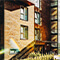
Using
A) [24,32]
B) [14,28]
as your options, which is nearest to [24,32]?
[24,32]

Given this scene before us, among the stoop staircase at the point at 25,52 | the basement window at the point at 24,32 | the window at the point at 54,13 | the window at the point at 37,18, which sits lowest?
the stoop staircase at the point at 25,52

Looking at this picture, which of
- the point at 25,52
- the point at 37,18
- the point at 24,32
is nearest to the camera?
the point at 25,52

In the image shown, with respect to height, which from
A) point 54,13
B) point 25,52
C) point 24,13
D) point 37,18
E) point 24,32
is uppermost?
point 54,13

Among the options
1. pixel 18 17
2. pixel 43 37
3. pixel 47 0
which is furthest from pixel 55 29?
pixel 18 17

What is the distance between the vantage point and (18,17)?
9.73m

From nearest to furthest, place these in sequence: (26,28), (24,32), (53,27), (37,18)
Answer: (24,32)
(26,28)
(37,18)
(53,27)

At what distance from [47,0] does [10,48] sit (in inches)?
342

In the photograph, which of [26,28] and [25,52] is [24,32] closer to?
[26,28]

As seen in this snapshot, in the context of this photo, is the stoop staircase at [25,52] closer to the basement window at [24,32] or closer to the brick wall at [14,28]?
the brick wall at [14,28]

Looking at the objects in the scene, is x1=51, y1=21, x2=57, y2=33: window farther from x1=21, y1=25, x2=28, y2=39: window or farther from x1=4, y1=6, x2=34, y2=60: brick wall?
x1=21, y1=25, x2=28, y2=39: window

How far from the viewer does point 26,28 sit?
10711mm

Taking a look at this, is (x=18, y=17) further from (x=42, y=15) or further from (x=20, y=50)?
(x=42, y=15)

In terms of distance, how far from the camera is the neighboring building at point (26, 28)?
352 inches

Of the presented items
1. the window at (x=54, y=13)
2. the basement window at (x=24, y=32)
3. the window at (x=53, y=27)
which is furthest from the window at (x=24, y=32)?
the window at (x=54, y=13)
